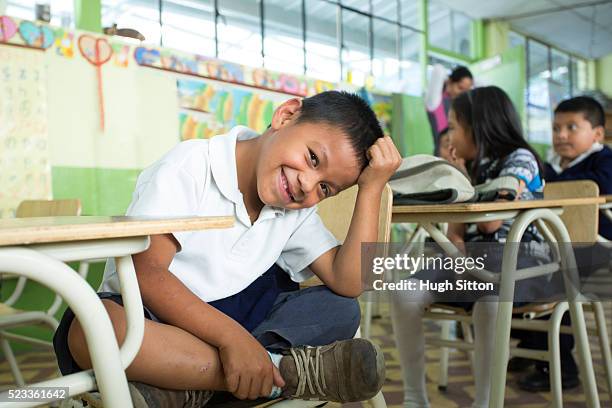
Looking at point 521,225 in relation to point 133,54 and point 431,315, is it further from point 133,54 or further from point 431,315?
point 133,54

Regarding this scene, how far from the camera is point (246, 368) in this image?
728 millimetres

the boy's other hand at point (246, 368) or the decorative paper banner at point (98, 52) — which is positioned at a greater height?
the decorative paper banner at point (98, 52)

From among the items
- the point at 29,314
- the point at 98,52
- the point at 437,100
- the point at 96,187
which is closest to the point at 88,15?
the point at 98,52

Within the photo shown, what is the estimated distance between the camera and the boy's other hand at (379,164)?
1.00 m

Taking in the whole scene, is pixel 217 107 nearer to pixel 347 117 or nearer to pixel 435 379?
pixel 435 379

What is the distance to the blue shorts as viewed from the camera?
834mm

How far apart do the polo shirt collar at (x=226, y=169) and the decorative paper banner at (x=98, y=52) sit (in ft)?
7.80

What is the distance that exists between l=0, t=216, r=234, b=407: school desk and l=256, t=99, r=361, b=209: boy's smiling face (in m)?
0.31

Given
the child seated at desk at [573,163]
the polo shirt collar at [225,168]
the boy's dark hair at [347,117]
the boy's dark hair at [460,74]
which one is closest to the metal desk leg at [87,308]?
the polo shirt collar at [225,168]

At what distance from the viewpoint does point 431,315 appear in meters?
1.61

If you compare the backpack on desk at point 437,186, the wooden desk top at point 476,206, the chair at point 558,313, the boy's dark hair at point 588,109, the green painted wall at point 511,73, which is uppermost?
the green painted wall at point 511,73

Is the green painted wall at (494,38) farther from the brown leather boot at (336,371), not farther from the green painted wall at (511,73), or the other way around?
the brown leather boot at (336,371)

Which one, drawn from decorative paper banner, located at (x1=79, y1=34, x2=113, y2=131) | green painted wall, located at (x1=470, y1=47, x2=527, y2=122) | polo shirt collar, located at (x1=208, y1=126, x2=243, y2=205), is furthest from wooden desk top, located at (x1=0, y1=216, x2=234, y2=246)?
green painted wall, located at (x1=470, y1=47, x2=527, y2=122)

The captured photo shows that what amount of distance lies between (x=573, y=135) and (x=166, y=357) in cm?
222
